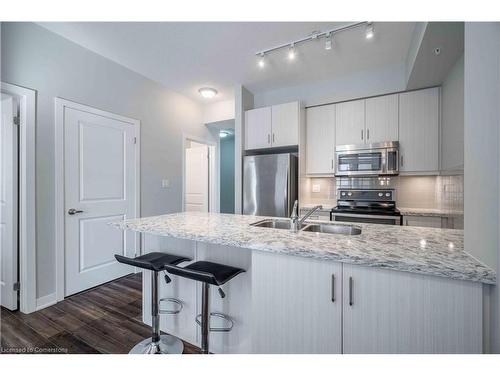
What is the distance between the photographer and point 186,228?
143 centimetres

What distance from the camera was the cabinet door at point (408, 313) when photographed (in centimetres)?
78

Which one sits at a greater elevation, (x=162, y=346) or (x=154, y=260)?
(x=154, y=260)

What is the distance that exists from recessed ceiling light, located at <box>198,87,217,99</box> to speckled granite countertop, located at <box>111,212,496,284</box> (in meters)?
2.63

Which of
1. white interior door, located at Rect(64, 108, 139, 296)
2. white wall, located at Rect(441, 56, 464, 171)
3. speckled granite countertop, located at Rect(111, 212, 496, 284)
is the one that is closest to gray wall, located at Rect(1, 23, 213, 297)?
white interior door, located at Rect(64, 108, 139, 296)

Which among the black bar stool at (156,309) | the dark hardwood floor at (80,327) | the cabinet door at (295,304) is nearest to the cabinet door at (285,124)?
the black bar stool at (156,309)

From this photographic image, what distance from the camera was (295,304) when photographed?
3.42 ft

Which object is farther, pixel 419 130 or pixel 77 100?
pixel 419 130

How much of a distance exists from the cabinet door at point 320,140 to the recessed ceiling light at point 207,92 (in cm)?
149

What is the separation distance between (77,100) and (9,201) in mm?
1158

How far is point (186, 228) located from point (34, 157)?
177 cm

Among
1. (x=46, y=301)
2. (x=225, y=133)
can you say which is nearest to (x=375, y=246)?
(x=46, y=301)

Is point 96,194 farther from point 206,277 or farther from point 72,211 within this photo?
point 206,277

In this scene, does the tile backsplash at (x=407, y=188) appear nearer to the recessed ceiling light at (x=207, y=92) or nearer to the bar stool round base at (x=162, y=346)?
the recessed ceiling light at (x=207, y=92)
